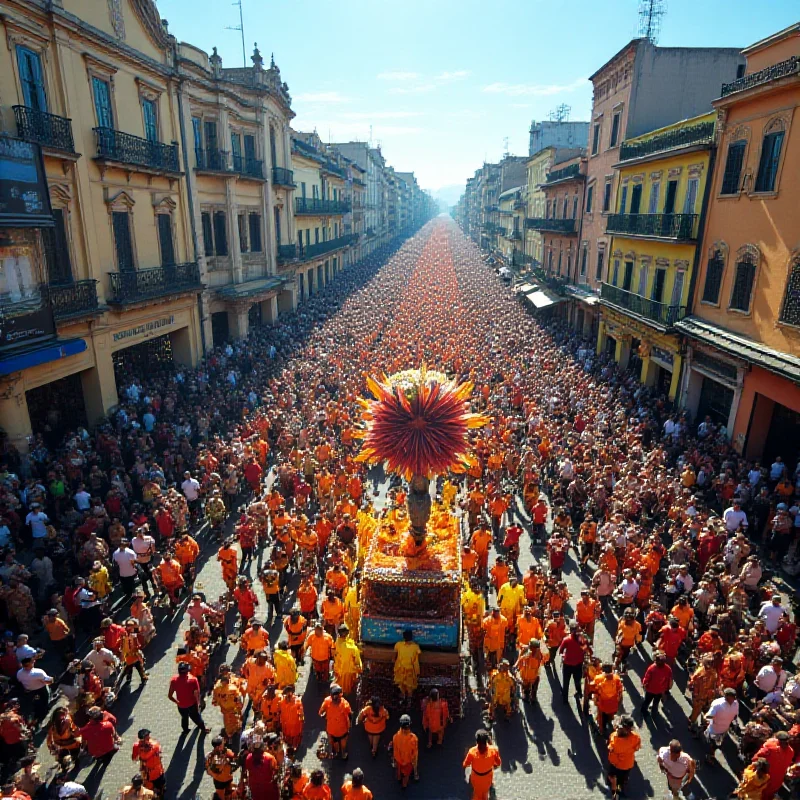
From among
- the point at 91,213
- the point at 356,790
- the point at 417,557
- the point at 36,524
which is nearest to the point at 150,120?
the point at 91,213

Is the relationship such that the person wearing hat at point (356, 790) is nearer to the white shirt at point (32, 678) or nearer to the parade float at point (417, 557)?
the parade float at point (417, 557)

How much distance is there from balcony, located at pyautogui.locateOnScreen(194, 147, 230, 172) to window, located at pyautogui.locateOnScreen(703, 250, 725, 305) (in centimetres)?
1968

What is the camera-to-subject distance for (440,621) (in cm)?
838

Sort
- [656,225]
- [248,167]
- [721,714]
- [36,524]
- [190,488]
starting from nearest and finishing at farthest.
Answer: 1. [721,714]
2. [36,524]
3. [190,488]
4. [656,225]
5. [248,167]

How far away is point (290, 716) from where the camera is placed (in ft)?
24.3

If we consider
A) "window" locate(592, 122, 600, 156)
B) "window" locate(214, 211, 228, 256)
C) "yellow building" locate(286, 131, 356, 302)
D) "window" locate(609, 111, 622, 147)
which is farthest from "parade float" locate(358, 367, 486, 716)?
"yellow building" locate(286, 131, 356, 302)

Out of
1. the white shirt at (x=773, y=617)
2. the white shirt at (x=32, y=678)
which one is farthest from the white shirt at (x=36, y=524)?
the white shirt at (x=773, y=617)

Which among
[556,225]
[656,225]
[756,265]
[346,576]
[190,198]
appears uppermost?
[190,198]

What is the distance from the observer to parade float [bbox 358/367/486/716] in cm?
788

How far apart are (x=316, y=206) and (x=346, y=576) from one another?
3625 cm

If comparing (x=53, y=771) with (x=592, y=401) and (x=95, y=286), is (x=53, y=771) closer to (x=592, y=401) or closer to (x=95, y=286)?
(x=95, y=286)

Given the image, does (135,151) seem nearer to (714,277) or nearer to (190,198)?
(190,198)

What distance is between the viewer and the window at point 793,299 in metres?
13.8

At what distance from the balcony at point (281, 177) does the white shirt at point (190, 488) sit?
74.1ft
